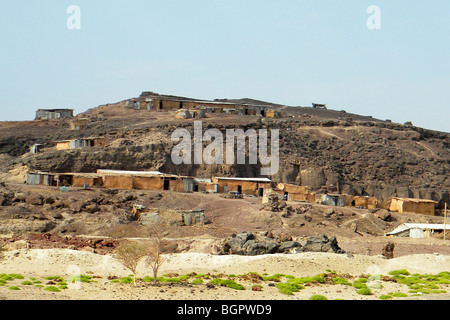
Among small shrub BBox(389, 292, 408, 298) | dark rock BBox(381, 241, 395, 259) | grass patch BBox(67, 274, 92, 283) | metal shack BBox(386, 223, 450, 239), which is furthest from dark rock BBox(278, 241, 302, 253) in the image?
metal shack BBox(386, 223, 450, 239)

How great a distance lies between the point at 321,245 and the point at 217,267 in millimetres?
7082

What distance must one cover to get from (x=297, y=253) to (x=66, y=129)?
47.0m

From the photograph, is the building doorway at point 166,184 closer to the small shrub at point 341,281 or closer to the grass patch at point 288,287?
the small shrub at point 341,281

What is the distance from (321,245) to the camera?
39.9 meters

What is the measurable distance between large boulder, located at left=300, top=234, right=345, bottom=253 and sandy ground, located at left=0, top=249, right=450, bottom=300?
169cm

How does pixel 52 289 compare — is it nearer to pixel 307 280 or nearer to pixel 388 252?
pixel 307 280

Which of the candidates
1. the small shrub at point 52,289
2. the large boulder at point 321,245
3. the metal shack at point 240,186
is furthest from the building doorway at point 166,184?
the small shrub at point 52,289

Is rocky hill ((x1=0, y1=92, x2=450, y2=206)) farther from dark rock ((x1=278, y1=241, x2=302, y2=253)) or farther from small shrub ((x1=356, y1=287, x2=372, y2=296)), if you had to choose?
small shrub ((x1=356, y1=287, x2=372, y2=296))

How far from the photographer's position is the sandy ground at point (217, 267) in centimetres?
2928

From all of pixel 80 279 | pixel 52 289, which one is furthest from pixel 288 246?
pixel 52 289

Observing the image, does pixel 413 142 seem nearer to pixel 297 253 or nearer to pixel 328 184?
pixel 328 184

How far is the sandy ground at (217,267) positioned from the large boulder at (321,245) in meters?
1.69

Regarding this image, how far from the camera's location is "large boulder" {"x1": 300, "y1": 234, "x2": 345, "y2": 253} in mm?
39622

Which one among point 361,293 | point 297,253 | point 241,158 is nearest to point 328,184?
point 241,158
